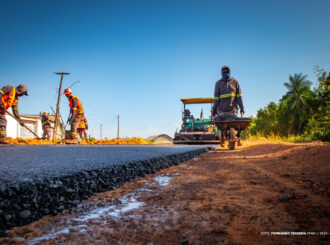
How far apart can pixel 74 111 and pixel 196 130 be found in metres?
7.60

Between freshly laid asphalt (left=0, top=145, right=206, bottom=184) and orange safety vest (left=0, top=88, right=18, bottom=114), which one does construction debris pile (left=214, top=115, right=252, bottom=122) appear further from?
orange safety vest (left=0, top=88, right=18, bottom=114)

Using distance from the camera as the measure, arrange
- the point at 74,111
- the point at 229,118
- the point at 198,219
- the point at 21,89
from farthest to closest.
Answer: the point at 74,111
the point at 21,89
the point at 229,118
the point at 198,219

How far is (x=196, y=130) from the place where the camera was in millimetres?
14727

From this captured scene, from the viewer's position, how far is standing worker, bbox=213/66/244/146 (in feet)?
24.8

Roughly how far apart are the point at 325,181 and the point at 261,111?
48208 mm

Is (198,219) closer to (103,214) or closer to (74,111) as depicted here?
(103,214)

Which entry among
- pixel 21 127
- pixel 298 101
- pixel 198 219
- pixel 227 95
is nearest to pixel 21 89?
pixel 227 95

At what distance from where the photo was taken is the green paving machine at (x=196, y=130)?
13031mm

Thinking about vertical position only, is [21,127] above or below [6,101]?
below

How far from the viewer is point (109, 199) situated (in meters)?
1.62

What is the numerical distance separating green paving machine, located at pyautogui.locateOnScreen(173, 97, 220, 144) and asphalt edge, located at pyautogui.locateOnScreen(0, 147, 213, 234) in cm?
1024

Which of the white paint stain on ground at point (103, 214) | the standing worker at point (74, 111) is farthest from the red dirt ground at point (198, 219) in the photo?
the standing worker at point (74, 111)

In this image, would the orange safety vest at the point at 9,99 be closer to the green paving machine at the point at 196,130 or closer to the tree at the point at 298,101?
the green paving machine at the point at 196,130

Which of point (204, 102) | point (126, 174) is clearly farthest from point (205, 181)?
point (204, 102)
